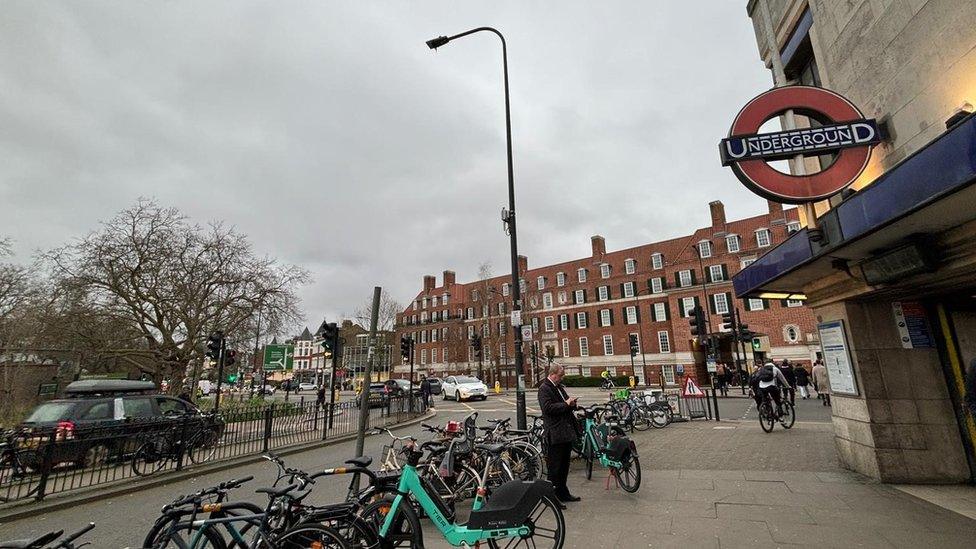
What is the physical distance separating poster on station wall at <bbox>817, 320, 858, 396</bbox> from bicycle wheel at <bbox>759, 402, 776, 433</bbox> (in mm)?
4294

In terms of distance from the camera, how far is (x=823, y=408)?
15.8 m

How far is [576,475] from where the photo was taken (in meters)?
7.34

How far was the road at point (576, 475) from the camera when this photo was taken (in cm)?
615

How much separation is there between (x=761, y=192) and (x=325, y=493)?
834cm

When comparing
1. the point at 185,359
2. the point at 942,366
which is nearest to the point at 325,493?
the point at 942,366

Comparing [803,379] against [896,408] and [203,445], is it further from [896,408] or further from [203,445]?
[203,445]

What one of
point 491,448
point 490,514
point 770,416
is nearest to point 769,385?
point 770,416

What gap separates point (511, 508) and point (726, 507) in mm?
3236

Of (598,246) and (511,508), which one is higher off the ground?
(598,246)

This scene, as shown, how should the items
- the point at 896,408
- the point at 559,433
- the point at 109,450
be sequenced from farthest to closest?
the point at 109,450 → the point at 896,408 → the point at 559,433

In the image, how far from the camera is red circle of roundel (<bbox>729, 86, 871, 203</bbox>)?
5.62 meters

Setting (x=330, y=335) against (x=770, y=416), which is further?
(x=330, y=335)

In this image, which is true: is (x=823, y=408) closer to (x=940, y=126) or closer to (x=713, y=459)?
(x=713, y=459)

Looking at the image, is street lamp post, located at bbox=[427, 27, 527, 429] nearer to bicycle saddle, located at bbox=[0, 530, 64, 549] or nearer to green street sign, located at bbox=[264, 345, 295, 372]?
bicycle saddle, located at bbox=[0, 530, 64, 549]
